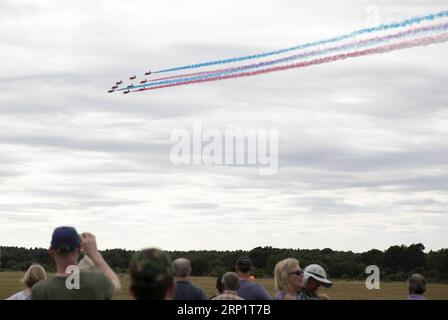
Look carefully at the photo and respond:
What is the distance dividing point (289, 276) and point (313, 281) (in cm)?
54

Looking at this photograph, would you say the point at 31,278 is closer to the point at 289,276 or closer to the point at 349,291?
the point at 289,276

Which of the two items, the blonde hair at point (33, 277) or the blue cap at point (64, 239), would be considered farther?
the blonde hair at point (33, 277)

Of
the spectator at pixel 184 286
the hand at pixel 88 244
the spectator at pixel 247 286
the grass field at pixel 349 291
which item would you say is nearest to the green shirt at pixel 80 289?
the hand at pixel 88 244

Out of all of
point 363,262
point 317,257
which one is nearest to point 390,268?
point 363,262

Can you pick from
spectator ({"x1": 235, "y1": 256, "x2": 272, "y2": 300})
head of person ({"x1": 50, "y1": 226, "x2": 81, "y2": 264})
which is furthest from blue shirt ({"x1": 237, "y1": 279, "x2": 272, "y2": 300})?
head of person ({"x1": 50, "y1": 226, "x2": 81, "y2": 264})

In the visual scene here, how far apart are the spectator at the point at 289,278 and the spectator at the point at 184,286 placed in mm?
1446

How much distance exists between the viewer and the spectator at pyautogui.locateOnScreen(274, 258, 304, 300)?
40.1 ft

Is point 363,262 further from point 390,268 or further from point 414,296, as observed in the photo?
point 414,296

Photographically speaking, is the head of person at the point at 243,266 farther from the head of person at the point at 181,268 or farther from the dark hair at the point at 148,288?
the dark hair at the point at 148,288

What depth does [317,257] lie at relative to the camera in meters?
145

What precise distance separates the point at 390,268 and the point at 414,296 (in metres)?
159

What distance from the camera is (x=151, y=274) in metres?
5.85

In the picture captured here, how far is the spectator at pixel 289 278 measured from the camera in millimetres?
12229

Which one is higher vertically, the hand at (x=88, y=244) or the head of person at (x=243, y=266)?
the hand at (x=88, y=244)
